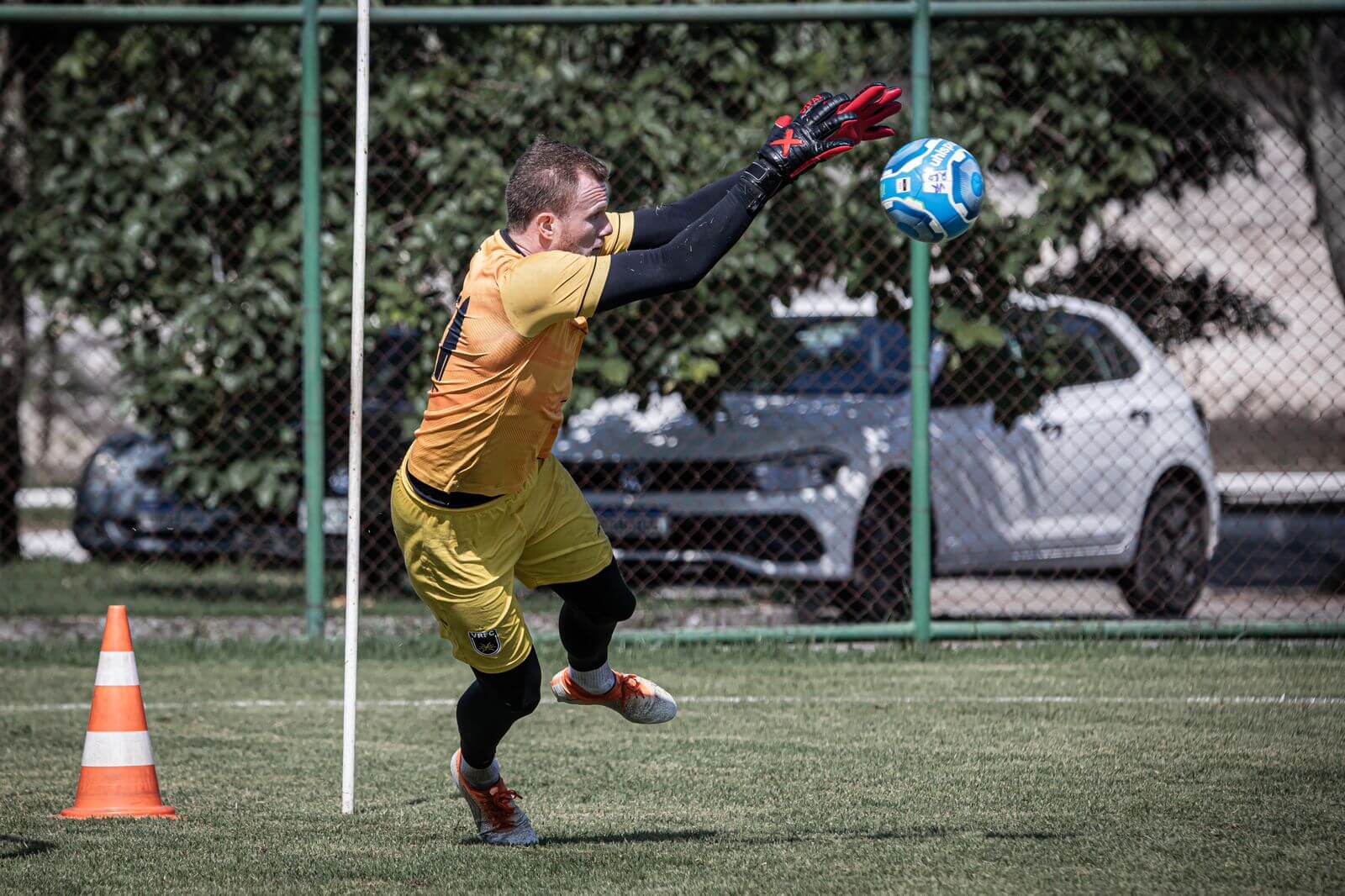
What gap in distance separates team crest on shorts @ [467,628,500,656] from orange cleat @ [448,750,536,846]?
420mm

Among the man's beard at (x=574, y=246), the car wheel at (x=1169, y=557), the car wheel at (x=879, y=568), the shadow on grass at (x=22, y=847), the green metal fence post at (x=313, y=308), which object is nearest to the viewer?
the shadow on grass at (x=22, y=847)

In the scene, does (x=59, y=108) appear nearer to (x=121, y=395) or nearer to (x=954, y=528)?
(x=121, y=395)

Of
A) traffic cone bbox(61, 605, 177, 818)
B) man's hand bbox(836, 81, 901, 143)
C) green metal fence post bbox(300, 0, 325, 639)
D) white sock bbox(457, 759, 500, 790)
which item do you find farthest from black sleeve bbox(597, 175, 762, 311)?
green metal fence post bbox(300, 0, 325, 639)

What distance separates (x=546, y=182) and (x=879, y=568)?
4744mm

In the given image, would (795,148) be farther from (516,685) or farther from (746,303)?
(746,303)

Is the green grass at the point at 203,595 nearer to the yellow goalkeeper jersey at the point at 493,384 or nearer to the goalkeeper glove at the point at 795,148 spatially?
the yellow goalkeeper jersey at the point at 493,384

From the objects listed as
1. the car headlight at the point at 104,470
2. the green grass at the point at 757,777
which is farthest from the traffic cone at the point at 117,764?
the car headlight at the point at 104,470

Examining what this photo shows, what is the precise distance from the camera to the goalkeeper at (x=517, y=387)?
4.23 meters

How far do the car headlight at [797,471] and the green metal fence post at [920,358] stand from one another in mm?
577

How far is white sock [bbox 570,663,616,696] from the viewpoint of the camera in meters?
4.96

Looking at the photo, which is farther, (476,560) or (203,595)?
(203,595)

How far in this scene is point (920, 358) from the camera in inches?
324

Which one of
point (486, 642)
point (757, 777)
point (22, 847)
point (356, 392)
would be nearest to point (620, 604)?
point (486, 642)

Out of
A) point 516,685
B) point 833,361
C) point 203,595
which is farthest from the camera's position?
point 203,595
